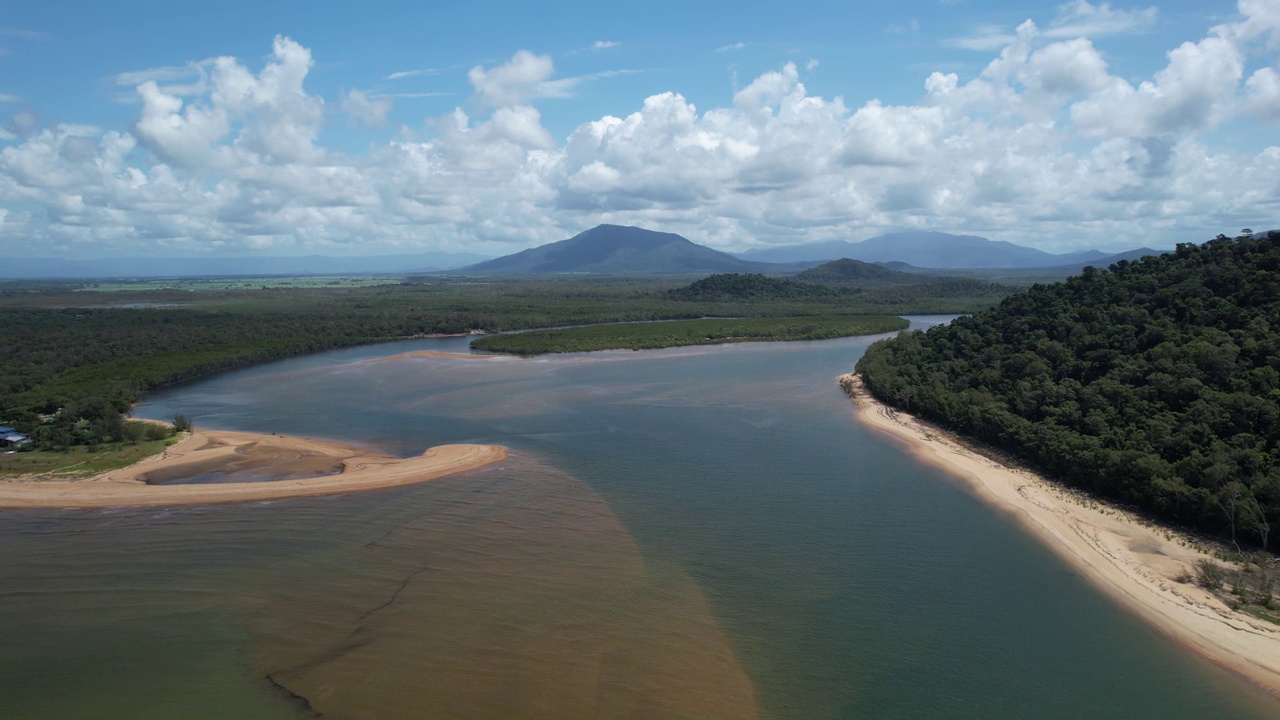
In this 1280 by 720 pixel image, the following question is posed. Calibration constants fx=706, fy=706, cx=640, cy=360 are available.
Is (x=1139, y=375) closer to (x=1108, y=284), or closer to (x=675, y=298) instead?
(x=1108, y=284)

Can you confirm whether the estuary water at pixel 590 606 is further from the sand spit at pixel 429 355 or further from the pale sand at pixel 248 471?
the sand spit at pixel 429 355

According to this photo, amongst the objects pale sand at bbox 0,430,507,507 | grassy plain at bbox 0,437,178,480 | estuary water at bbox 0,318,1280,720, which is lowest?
estuary water at bbox 0,318,1280,720

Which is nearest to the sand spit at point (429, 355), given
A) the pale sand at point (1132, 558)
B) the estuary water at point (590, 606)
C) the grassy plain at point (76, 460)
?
the grassy plain at point (76, 460)

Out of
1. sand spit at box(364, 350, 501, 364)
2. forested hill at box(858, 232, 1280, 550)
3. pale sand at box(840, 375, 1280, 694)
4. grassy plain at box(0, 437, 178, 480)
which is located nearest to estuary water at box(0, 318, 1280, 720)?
pale sand at box(840, 375, 1280, 694)

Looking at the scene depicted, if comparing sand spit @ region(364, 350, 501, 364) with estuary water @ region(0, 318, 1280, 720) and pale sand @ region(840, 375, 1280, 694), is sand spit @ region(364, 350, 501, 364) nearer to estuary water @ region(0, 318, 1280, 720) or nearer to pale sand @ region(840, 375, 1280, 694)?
estuary water @ region(0, 318, 1280, 720)

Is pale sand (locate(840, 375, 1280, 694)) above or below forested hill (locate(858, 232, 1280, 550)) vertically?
below
